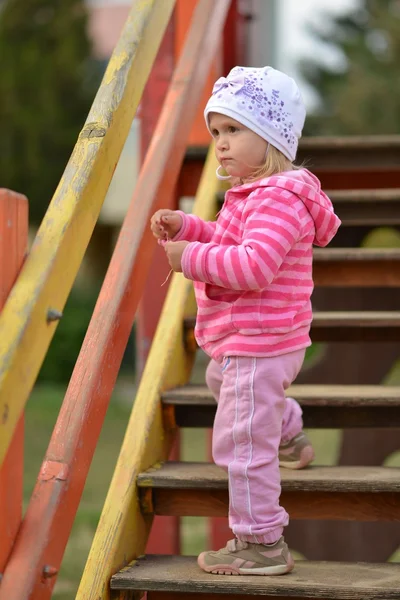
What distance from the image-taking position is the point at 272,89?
236cm

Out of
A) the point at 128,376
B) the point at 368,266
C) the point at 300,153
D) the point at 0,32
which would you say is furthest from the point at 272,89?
the point at 0,32

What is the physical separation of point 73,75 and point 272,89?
1694 cm

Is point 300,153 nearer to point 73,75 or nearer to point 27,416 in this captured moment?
point 27,416

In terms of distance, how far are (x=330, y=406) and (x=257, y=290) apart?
63 cm

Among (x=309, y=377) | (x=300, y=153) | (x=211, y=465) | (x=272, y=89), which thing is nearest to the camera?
(x=272, y=89)

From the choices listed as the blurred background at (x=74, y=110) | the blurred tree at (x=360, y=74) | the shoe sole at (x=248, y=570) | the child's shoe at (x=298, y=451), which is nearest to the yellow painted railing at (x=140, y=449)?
the shoe sole at (x=248, y=570)

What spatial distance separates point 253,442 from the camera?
7.78 ft

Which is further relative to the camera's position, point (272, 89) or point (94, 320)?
point (94, 320)

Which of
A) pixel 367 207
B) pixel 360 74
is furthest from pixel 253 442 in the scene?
pixel 360 74

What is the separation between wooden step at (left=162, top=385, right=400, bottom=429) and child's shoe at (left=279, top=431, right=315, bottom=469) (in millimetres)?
144

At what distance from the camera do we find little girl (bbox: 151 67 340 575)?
7.64ft

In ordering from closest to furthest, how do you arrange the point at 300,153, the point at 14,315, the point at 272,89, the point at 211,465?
the point at 14,315, the point at 272,89, the point at 211,465, the point at 300,153

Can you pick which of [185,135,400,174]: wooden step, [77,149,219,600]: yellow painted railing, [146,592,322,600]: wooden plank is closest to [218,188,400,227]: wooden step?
[185,135,400,174]: wooden step

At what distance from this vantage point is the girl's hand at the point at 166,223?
2436mm
